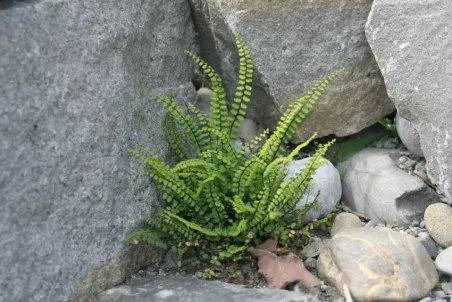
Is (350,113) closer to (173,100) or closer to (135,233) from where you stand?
(173,100)

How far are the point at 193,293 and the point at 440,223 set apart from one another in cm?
149

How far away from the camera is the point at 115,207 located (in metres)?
3.93

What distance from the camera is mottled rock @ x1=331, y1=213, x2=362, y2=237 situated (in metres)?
4.32

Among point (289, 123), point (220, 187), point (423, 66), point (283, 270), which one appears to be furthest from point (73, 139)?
point (423, 66)

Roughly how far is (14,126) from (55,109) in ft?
0.86

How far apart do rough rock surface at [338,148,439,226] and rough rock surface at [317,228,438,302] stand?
40cm

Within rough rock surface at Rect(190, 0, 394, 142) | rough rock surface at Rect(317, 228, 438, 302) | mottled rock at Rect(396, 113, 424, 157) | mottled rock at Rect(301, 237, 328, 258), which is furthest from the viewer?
mottled rock at Rect(396, 113, 424, 157)

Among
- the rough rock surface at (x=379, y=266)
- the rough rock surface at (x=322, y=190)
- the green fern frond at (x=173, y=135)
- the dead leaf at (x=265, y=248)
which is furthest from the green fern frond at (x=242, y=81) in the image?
the rough rock surface at (x=379, y=266)

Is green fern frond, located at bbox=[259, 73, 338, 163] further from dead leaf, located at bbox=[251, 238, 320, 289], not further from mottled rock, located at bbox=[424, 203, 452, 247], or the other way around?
mottled rock, located at bbox=[424, 203, 452, 247]

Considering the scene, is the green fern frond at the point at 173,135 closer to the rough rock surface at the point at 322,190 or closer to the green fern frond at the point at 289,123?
the green fern frond at the point at 289,123

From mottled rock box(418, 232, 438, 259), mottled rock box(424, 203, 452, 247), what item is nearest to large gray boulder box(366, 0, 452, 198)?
mottled rock box(424, 203, 452, 247)

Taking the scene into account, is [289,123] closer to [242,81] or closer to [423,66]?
[242,81]

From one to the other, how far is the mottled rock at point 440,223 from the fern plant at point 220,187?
738 mm

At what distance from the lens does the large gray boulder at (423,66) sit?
13.4ft
